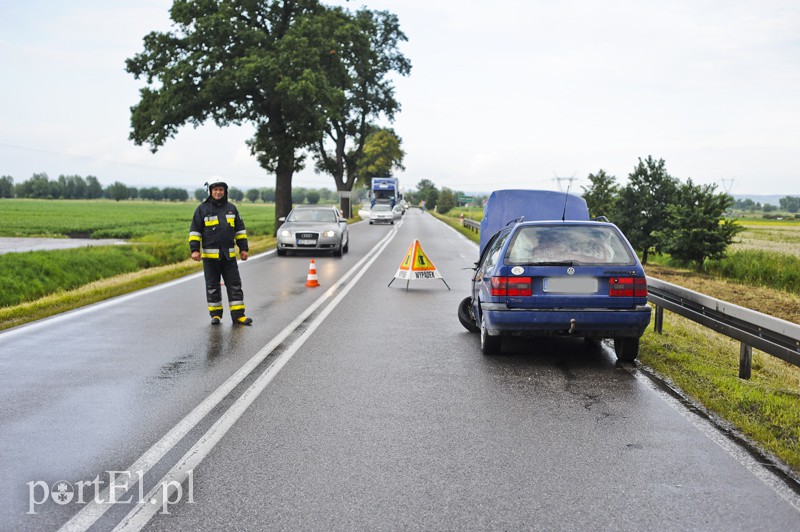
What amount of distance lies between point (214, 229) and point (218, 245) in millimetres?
221

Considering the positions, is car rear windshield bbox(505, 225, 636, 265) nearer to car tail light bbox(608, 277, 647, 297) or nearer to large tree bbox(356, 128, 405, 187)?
car tail light bbox(608, 277, 647, 297)

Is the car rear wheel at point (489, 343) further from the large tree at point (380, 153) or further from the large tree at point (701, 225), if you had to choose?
the large tree at point (380, 153)

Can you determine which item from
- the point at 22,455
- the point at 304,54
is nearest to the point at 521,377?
the point at 22,455

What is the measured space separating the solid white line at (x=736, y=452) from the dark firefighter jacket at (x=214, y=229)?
5822 millimetres

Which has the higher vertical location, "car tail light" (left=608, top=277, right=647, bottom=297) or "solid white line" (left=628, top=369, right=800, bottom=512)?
"car tail light" (left=608, top=277, right=647, bottom=297)

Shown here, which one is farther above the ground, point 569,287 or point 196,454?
point 569,287

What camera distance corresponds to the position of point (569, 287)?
284 inches

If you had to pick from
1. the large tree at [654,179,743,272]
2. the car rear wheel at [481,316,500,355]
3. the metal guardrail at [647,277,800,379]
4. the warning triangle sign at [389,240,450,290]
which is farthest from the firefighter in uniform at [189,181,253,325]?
the large tree at [654,179,743,272]

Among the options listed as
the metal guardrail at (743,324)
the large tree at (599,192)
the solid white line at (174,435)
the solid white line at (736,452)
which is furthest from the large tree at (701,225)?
the solid white line at (736,452)

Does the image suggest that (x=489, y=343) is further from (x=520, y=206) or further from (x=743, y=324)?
(x=520, y=206)

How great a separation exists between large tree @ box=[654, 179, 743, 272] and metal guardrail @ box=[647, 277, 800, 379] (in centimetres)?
1574

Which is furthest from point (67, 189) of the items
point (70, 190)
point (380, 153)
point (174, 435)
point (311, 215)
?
point (174, 435)

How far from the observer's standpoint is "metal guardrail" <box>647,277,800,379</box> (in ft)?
20.3

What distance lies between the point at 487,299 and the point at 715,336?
5.11m
